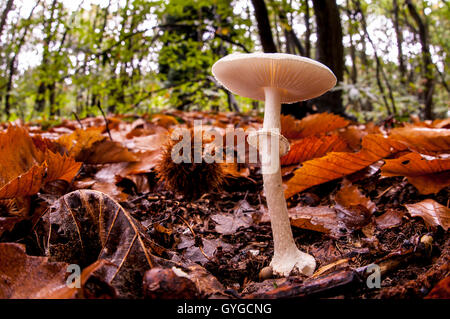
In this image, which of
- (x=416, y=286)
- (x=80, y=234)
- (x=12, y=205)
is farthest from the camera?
(x=12, y=205)

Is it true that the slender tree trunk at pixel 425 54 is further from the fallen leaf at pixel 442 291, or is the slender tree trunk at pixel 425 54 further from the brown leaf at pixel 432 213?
the fallen leaf at pixel 442 291

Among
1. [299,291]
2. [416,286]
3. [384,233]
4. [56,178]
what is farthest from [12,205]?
[384,233]

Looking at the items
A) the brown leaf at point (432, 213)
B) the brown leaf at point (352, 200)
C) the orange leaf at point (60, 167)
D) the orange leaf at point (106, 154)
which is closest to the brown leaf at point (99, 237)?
the orange leaf at point (60, 167)

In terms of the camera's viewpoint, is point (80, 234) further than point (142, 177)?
No

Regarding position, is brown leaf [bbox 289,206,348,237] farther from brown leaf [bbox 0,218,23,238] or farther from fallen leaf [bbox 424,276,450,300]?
brown leaf [bbox 0,218,23,238]
